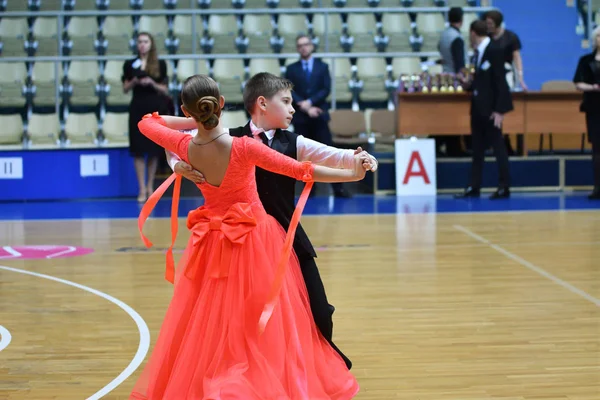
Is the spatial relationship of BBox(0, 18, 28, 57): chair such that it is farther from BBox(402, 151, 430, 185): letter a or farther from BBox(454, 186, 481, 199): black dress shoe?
BBox(454, 186, 481, 199): black dress shoe

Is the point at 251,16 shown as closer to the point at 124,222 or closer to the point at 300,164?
the point at 124,222

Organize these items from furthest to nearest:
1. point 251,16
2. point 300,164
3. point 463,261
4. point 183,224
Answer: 1. point 251,16
2. point 183,224
3. point 463,261
4. point 300,164

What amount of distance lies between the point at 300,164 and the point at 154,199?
2.29 ft

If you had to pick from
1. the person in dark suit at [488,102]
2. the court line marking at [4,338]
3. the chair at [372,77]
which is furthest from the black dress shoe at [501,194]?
the court line marking at [4,338]

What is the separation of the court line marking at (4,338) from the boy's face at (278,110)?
6.58ft

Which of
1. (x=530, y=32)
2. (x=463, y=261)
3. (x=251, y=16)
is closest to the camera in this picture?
(x=463, y=261)

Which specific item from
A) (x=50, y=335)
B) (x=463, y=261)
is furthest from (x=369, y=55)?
(x=50, y=335)

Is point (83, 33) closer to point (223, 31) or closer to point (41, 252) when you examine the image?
point (223, 31)

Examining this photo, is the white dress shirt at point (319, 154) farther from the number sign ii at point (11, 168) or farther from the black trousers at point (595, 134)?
the number sign ii at point (11, 168)

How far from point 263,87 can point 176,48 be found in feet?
34.5

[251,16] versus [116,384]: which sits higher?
[251,16]

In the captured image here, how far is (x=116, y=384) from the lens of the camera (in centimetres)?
386

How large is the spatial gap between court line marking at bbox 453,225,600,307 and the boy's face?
2.69 metres

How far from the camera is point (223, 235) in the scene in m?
3.26
